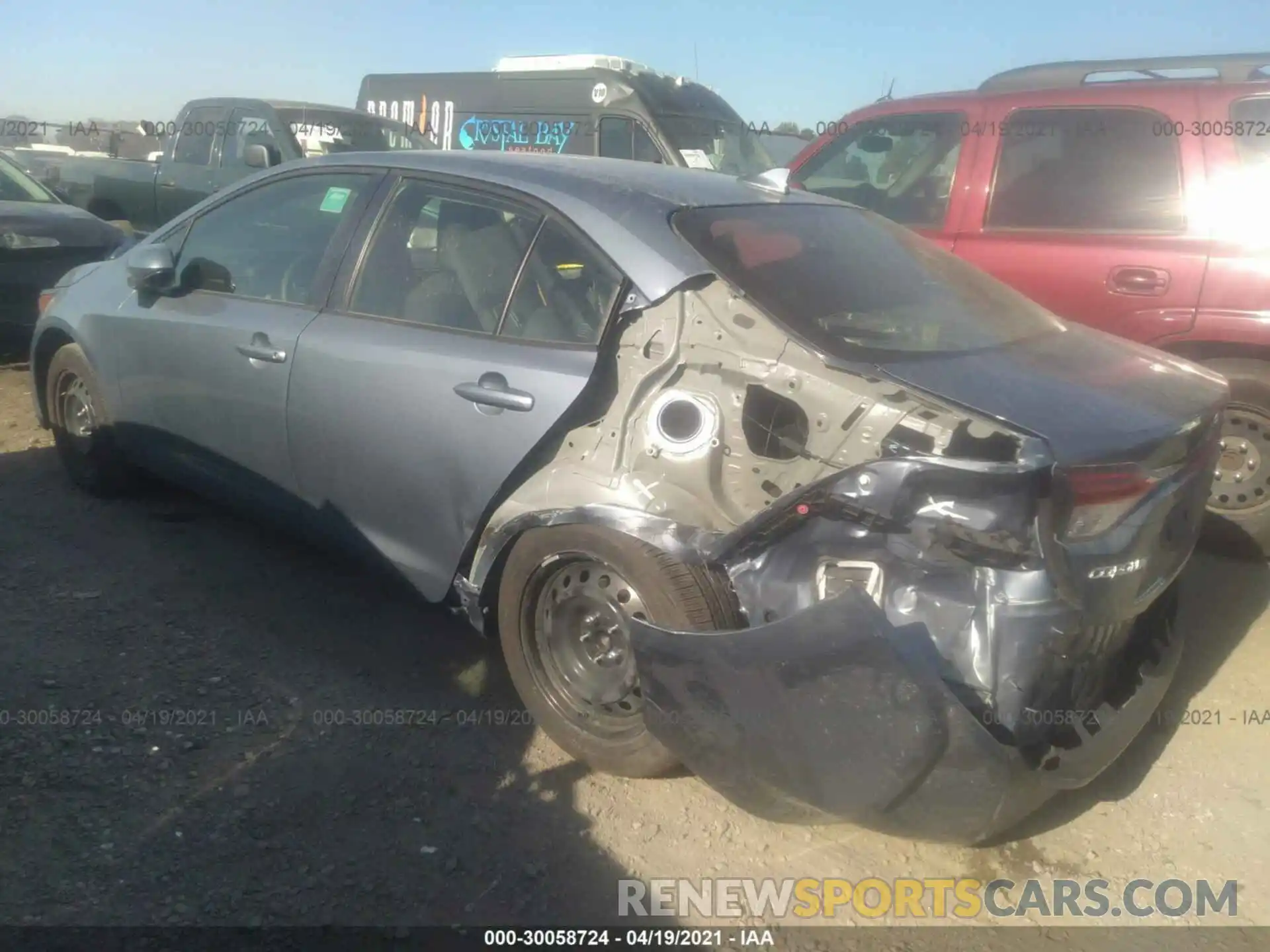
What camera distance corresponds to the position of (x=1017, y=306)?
12.0 feet

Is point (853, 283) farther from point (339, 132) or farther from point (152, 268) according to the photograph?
point (339, 132)

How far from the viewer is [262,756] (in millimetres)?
3277

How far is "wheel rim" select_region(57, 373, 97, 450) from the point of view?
5.11 metres

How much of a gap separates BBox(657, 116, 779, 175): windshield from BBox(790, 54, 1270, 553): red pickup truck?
4625 mm

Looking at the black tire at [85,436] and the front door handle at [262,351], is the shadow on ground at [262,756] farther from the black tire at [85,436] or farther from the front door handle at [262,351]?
the front door handle at [262,351]

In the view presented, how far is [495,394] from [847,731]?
4.55 ft

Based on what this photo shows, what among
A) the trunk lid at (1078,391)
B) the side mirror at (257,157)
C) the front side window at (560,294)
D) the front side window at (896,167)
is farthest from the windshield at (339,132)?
the trunk lid at (1078,391)

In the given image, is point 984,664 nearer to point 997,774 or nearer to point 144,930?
point 997,774

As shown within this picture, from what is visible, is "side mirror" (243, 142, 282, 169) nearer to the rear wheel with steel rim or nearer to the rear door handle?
the rear door handle

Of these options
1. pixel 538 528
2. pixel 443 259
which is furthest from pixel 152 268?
pixel 538 528

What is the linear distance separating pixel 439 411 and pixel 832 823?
5.34 feet

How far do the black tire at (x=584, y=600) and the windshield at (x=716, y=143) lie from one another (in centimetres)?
730

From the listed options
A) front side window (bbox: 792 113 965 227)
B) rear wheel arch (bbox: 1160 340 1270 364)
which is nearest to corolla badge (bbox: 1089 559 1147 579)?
rear wheel arch (bbox: 1160 340 1270 364)

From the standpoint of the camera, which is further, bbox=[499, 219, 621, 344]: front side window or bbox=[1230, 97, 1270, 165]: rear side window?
bbox=[1230, 97, 1270, 165]: rear side window
